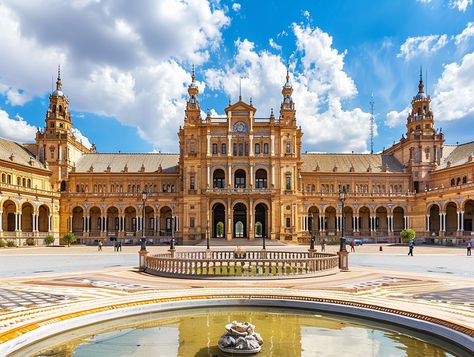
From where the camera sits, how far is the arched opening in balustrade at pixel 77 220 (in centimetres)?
7681

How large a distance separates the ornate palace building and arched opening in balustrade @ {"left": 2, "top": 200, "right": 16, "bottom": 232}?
0.58 feet

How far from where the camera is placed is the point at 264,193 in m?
66.6

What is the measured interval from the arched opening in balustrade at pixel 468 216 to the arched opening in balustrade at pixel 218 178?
43.4m

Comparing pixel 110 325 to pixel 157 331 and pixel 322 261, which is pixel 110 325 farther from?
pixel 322 261

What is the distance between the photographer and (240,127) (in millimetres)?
69625

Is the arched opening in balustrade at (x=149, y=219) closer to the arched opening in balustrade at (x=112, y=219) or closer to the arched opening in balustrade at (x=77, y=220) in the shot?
the arched opening in balustrade at (x=112, y=219)

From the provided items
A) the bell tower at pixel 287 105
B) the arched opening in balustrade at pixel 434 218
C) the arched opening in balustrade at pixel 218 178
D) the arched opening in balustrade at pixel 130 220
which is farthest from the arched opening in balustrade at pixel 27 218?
the arched opening in balustrade at pixel 434 218

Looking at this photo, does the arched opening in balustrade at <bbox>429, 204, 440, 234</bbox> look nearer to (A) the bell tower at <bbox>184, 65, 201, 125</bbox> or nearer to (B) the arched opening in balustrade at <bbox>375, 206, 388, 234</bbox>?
(B) the arched opening in balustrade at <bbox>375, 206, 388, 234</bbox>

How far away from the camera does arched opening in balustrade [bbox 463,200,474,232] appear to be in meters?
66.1

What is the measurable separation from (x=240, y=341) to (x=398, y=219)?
75971 millimetres

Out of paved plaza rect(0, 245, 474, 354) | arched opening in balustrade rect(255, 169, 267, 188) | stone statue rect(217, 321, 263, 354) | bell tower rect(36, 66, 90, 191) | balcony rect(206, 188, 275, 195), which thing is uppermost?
bell tower rect(36, 66, 90, 191)

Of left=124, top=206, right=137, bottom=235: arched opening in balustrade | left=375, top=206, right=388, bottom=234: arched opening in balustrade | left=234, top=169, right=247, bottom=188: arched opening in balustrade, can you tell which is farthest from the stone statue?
left=375, top=206, right=388, bottom=234: arched opening in balustrade

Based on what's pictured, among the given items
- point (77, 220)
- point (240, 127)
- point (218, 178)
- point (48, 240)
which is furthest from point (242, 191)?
point (77, 220)

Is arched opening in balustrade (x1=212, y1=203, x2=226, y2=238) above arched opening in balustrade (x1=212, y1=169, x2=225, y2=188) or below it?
below
